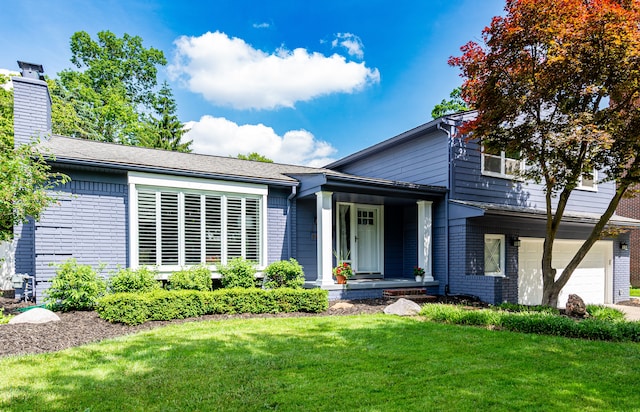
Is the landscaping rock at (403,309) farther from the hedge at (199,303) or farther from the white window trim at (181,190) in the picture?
the white window trim at (181,190)

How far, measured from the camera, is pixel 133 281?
7.73 meters

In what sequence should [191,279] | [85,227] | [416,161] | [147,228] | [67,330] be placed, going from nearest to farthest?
[67,330] → [191,279] → [85,227] → [147,228] → [416,161]

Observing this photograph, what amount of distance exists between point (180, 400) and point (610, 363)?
470 cm

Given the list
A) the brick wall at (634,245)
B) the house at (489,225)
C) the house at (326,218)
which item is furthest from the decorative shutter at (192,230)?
the brick wall at (634,245)

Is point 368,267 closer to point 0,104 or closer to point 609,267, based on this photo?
point 609,267

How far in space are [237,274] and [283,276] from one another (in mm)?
1060

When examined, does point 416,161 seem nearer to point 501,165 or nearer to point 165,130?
point 501,165

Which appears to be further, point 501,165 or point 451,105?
point 451,105

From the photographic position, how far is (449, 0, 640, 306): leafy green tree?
7.11m

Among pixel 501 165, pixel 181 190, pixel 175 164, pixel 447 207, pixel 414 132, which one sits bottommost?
pixel 447 207

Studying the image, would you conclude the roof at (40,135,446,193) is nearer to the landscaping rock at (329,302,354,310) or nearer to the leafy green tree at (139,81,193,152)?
the landscaping rock at (329,302,354,310)

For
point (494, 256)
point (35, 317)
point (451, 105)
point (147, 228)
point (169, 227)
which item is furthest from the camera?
point (451, 105)

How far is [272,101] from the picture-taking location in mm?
26188

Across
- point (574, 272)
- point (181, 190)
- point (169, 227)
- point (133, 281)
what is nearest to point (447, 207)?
point (574, 272)
